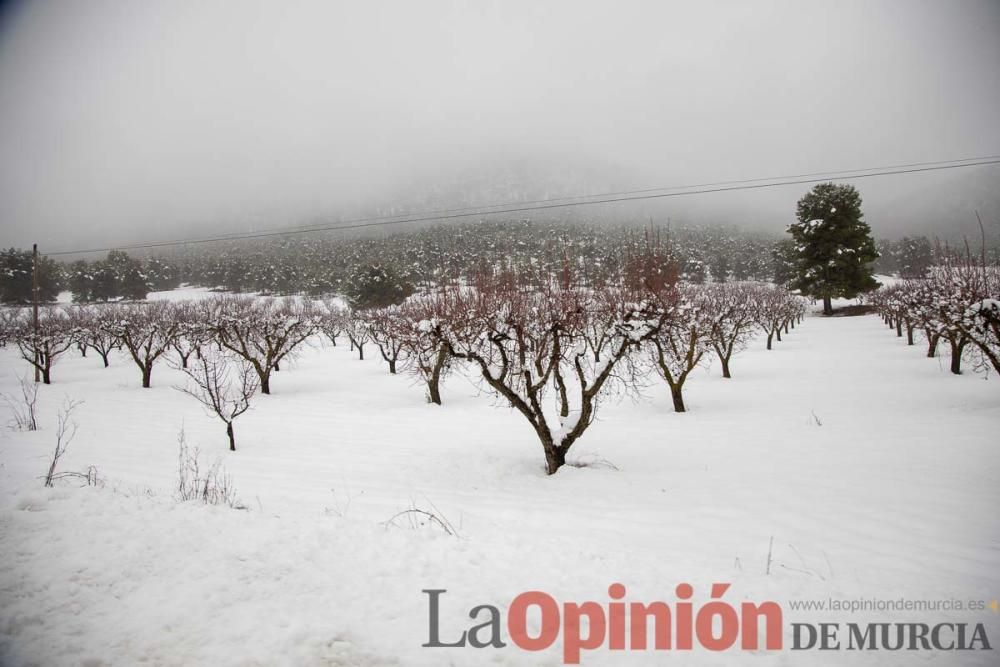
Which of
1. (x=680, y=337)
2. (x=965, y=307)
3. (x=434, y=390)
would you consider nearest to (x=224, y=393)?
(x=434, y=390)

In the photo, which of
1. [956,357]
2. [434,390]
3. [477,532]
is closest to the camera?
[477,532]

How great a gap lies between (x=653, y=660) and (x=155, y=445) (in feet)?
Result: 54.5

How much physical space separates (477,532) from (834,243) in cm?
5252

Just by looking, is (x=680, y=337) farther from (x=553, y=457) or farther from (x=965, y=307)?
(x=553, y=457)

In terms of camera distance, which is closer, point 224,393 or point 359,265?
point 224,393

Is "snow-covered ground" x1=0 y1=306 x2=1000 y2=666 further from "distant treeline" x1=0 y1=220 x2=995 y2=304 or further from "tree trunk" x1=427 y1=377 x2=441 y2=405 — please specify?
"distant treeline" x1=0 y1=220 x2=995 y2=304

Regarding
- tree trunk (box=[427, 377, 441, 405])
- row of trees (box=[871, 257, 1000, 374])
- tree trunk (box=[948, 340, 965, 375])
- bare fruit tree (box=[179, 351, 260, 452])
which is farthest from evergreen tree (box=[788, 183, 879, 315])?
bare fruit tree (box=[179, 351, 260, 452])

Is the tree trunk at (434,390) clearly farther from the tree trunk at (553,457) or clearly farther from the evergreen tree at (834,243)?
the evergreen tree at (834,243)

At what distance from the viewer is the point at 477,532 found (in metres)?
5.94

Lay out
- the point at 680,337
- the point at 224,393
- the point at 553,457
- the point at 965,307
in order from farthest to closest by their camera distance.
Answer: the point at 680,337 → the point at 224,393 → the point at 965,307 → the point at 553,457

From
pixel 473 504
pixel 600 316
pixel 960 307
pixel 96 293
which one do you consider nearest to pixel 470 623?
pixel 473 504

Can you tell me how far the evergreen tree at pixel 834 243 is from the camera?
4244 centimetres

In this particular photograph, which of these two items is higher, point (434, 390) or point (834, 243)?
point (834, 243)

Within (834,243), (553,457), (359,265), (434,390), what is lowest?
(434,390)
